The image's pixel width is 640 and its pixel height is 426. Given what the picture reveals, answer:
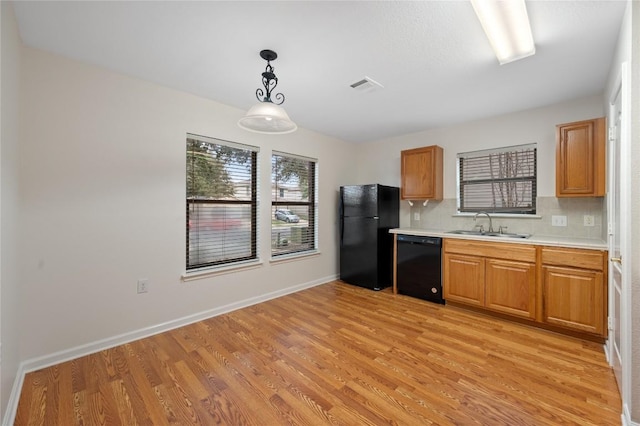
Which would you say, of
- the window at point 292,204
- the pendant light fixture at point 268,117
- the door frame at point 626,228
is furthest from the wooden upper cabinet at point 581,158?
the window at point 292,204

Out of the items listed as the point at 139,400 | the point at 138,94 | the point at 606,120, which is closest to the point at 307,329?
the point at 139,400

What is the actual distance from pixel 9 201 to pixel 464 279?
401cm

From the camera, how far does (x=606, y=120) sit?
8.13 feet

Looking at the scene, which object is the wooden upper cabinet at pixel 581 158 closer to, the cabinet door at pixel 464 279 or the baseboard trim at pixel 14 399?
the cabinet door at pixel 464 279

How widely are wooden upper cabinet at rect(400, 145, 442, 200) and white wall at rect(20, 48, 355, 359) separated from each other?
2.55 m

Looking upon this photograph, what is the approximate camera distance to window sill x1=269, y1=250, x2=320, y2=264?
12.2 ft

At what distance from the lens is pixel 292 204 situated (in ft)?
13.1

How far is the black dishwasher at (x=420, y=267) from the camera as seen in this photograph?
136 inches

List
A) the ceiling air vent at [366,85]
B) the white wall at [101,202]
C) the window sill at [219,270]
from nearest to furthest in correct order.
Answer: the white wall at [101,202] → the ceiling air vent at [366,85] → the window sill at [219,270]

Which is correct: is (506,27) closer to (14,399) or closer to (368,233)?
(368,233)

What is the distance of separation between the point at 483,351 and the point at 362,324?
3.55 ft

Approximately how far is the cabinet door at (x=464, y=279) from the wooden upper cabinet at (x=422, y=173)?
3.24ft

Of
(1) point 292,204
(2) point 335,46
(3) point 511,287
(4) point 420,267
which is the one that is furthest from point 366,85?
(3) point 511,287

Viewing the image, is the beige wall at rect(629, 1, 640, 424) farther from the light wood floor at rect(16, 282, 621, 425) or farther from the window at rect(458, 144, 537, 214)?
the window at rect(458, 144, 537, 214)
